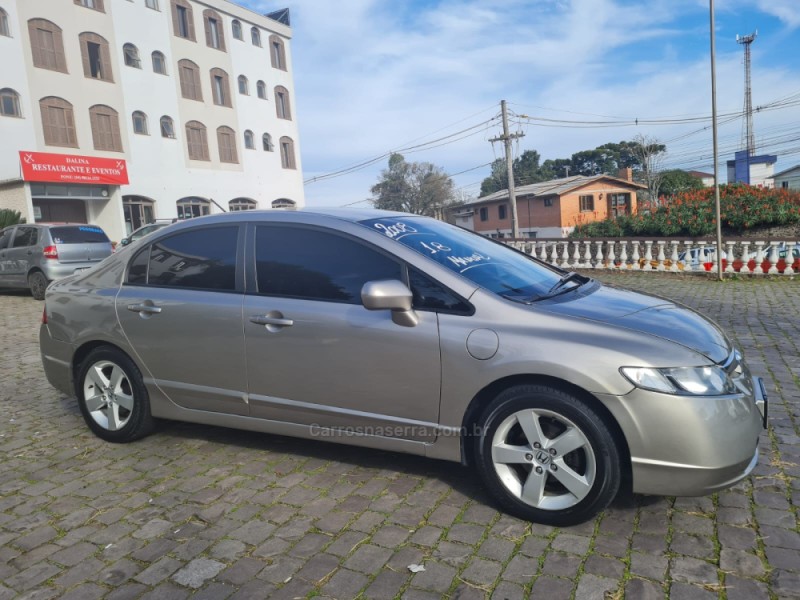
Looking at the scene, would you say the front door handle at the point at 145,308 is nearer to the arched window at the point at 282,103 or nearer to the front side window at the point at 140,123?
the front side window at the point at 140,123

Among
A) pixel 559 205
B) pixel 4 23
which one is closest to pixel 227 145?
pixel 4 23

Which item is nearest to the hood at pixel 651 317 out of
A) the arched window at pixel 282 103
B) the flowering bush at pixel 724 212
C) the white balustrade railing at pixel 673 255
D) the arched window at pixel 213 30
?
the white balustrade railing at pixel 673 255

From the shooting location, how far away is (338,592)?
8.48 ft

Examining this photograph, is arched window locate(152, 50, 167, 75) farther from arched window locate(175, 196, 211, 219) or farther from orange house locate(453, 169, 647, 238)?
orange house locate(453, 169, 647, 238)

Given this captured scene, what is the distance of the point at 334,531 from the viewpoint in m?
3.07

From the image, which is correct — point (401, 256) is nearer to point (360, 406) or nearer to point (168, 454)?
point (360, 406)

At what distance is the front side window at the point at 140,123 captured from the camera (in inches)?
1197

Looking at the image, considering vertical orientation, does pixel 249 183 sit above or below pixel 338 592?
above

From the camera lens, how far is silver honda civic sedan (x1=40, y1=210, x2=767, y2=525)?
2.84 meters

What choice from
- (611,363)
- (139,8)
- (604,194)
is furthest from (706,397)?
(604,194)

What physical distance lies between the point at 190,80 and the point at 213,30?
374 centimetres

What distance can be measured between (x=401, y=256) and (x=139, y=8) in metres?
33.1

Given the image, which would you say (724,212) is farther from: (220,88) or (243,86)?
(243,86)

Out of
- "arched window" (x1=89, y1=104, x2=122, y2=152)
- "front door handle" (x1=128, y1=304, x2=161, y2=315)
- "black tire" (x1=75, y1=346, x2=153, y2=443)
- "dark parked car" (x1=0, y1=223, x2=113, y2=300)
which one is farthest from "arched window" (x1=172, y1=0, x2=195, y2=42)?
"front door handle" (x1=128, y1=304, x2=161, y2=315)
